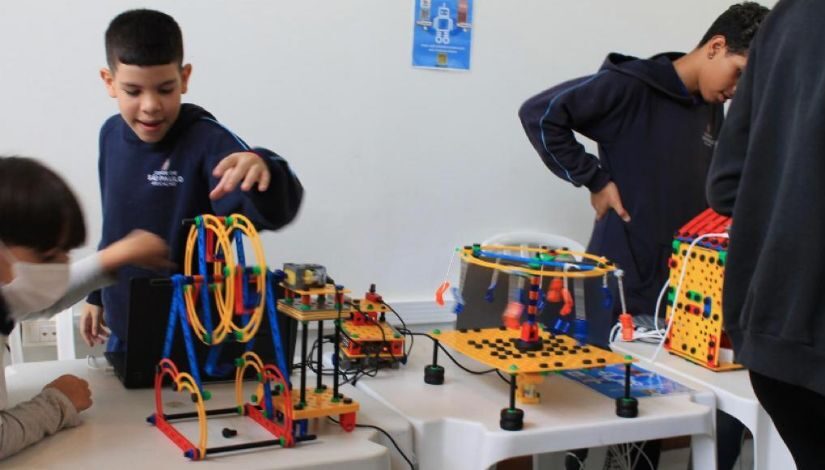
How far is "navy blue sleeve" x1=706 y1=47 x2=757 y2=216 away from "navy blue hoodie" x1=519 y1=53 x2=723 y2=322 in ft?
3.04

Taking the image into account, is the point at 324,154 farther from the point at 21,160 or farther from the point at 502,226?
the point at 21,160

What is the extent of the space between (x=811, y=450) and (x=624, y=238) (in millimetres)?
1060

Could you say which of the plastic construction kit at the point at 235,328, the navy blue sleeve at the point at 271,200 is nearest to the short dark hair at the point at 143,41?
the navy blue sleeve at the point at 271,200

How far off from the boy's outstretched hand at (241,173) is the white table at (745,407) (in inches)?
33.0

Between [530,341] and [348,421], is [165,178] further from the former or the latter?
[530,341]

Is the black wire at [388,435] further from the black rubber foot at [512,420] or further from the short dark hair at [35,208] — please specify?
the short dark hair at [35,208]

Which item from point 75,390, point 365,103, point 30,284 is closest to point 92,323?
point 75,390

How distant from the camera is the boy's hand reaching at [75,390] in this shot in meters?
1.24

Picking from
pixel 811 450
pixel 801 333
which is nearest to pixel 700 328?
pixel 811 450

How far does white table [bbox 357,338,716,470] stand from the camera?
1295 mm

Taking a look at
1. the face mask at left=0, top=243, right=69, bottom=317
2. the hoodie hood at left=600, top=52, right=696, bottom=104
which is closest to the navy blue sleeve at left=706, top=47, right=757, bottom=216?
the face mask at left=0, top=243, right=69, bottom=317

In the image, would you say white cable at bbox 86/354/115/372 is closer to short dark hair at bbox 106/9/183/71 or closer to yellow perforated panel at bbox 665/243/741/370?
short dark hair at bbox 106/9/183/71

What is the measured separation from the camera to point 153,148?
5.20ft

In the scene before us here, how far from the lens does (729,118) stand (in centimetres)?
118
